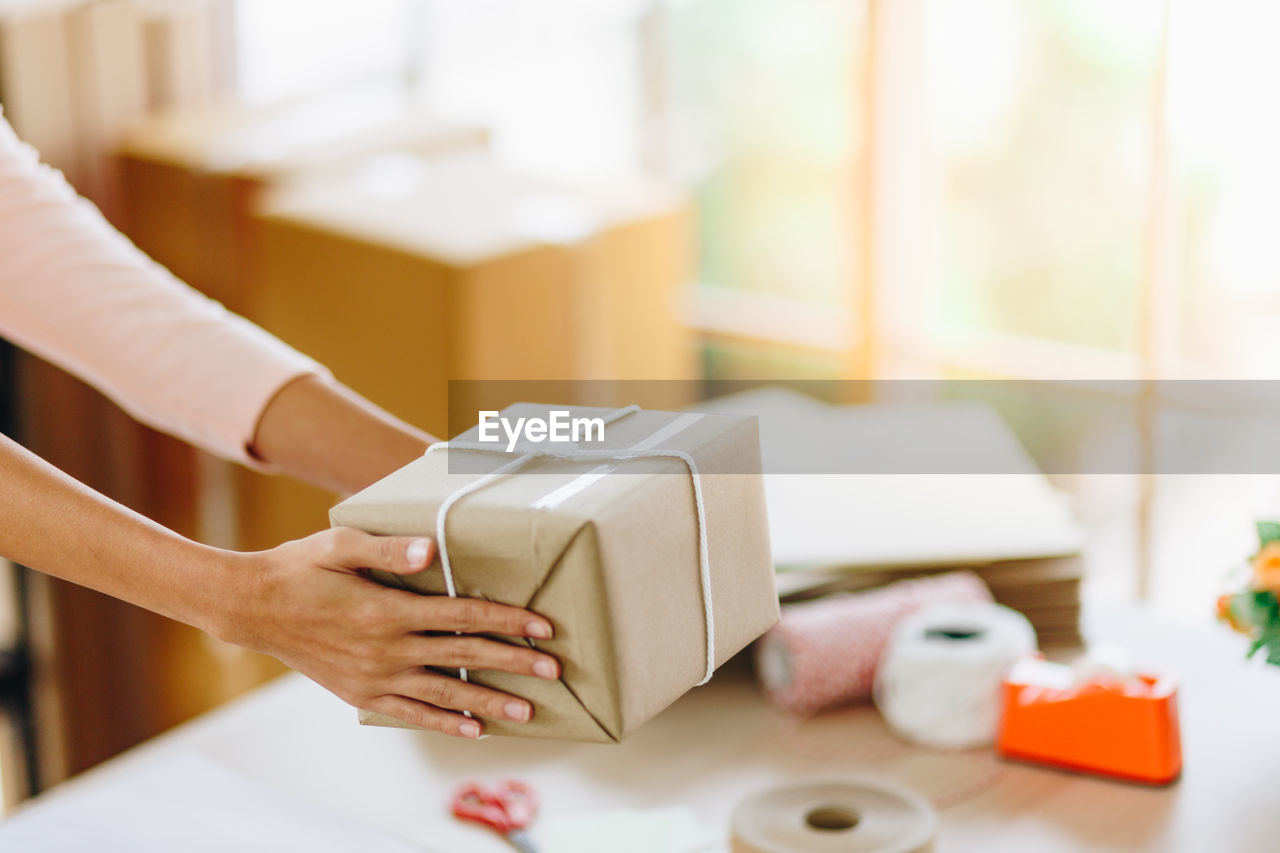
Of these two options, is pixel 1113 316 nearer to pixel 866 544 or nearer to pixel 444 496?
pixel 866 544

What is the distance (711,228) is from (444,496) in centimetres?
224

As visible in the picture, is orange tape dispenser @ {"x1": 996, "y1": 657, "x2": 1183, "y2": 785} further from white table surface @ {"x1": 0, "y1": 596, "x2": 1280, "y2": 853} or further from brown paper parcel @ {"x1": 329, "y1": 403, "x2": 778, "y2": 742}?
brown paper parcel @ {"x1": 329, "y1": 403, "x2": 778, "y2": 742}

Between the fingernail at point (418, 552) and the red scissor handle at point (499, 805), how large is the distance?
0.39 meters

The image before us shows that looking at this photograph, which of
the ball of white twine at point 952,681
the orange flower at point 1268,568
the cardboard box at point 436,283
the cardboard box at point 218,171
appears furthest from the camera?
the cardboard box at point 218,171

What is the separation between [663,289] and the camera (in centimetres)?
221

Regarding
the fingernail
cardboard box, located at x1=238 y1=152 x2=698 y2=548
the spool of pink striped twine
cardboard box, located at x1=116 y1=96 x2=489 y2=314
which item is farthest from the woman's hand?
cardboard box, located at x1=116 y1=96 x2=489 y2=314

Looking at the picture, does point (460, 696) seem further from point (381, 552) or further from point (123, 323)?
point (123, 323)

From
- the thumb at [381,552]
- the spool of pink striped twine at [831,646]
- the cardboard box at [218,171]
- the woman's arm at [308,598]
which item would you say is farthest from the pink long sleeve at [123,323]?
the cardboard box at [218,171]

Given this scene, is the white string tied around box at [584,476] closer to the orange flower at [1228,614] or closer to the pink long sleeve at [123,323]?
the pink long sleeve at [123,323]

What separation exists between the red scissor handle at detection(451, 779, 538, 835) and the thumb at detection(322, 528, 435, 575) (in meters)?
0.37

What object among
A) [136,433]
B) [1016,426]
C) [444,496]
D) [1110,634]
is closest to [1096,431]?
[1016,426]

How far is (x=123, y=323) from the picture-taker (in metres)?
1.01

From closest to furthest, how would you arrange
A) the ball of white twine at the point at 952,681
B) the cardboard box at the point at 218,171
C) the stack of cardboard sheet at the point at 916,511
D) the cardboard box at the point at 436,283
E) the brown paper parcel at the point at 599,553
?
the brown paper parcel at the point at 599,553
the ball of white twine at the point at 952,681
the stack of cardboard sheet at the point at 916,511
the cardboard box at the point at 436,283
the cardboard box at the point at 218,171

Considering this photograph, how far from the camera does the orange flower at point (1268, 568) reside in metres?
0.99
